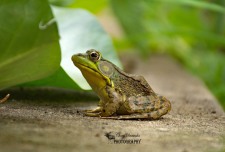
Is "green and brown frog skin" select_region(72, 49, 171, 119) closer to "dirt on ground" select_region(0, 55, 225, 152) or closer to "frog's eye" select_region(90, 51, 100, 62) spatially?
"frog's eye" select_region(90, 51, 100, 62)

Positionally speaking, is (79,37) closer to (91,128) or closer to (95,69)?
(95,69)

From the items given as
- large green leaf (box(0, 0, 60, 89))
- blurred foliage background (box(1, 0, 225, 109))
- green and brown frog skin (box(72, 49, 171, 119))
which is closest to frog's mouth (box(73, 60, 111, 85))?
green and brown frog skin (box(72, 49, 171, 119))

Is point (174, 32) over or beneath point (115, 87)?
over

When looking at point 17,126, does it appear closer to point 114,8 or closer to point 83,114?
point 83,114

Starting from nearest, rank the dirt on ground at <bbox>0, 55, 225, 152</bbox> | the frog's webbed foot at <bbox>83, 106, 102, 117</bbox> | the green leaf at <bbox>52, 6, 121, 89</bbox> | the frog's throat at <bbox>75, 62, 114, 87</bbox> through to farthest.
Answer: the dirt on ground at <bbox>0, 55, 225, 152</bbox>, the frog's webbed foot at <bbox>83, 106, 102, 117</bbox>, the frog's throat at <bbox>75, 62, 114, 87</bbox>, the green leaf at <bbox>52, 6, 121, 89</bbox>

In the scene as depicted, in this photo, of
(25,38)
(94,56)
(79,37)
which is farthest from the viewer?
(79,37)

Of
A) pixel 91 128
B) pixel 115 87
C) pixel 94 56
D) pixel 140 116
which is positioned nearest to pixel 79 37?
pixel 94 56
